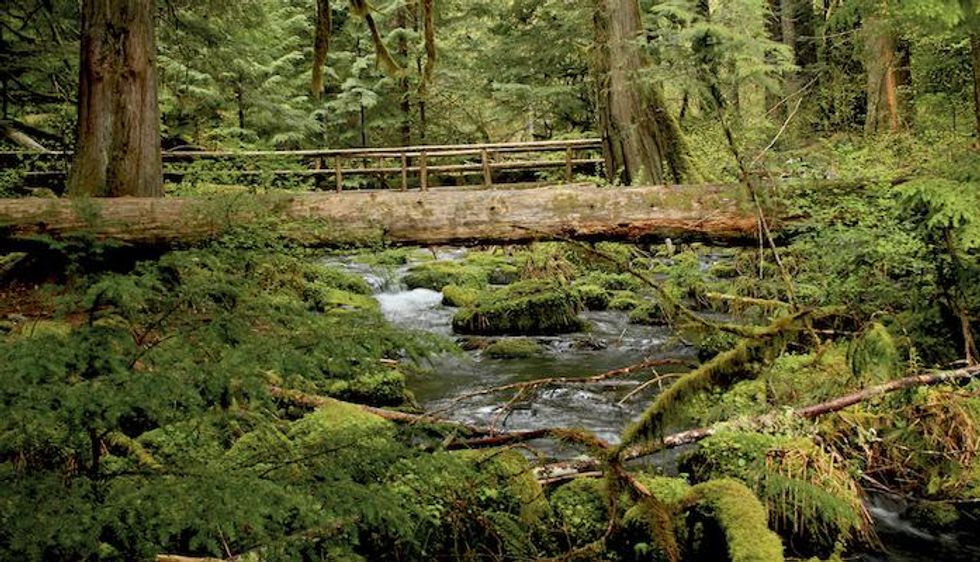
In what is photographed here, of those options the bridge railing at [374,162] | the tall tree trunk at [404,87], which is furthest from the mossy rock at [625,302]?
the tall tree trunk at [404,87]

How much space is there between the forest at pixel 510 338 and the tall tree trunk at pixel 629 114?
0.06m

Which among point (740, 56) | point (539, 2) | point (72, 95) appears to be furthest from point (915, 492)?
point (539, 2)

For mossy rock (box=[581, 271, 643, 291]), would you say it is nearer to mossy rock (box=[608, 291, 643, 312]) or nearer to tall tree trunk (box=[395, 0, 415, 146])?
mossy rock (box=[608, 291, 643, 312])

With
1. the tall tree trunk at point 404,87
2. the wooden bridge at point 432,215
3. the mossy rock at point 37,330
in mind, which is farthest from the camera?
the tall tree trunk at point 404,87

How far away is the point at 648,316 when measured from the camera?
10.4 meters

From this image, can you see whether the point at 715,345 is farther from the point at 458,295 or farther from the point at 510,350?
the point at 458,295

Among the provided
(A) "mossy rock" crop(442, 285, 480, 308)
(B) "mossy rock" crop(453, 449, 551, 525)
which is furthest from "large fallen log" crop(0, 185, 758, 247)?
(A) "mossy rock" crop(442, 285, 480, 308)

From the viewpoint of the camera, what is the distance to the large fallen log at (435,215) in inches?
239

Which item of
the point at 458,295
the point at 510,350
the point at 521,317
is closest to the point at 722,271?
the point at 521,317

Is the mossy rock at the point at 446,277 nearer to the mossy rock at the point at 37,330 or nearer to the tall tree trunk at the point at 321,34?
the tall tree trunk at the point at 321,34

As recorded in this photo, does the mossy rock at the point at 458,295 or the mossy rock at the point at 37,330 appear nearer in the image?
the mossy rock at the point at 37,330

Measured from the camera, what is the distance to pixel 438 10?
866 inches

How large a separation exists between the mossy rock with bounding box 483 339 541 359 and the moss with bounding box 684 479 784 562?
5094 millimetres

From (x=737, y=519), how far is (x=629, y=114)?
9.78 m
